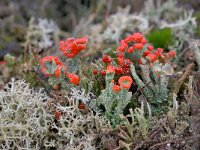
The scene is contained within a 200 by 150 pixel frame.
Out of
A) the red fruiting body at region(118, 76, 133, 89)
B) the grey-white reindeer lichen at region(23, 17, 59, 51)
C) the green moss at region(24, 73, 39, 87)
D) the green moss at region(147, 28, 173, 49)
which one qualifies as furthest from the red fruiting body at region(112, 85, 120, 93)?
the grey-white reindeer lichen at region(23, 17, 59, 51)

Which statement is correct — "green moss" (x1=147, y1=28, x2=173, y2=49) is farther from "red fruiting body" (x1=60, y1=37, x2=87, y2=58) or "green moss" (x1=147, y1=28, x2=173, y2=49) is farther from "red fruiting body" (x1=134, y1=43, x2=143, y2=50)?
"red fruiting body" (x1=60, y1=37, x2=87, y2=58)

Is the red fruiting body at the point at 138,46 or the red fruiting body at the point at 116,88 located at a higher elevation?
the red fruiting body at the point at 138,46

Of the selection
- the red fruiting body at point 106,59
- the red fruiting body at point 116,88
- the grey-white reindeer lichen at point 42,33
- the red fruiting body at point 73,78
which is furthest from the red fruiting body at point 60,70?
the grey-white reindeer lichen at point 42,33

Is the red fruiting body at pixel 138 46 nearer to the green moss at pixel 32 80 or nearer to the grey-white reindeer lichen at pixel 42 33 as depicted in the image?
the green moss at pixel 32 80

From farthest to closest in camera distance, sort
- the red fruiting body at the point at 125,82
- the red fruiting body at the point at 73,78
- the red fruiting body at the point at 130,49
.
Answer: the red fruiting body at the point at 130,49
the red fruiting body at the point at 73,78
the red fruiting body at the point at 125,82

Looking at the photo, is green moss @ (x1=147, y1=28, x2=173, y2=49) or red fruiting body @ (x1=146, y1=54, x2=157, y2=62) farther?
green moss @ (x1=147, y1=28, x2=173, y2=49)

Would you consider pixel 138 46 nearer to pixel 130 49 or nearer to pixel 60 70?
pixel 130 49
